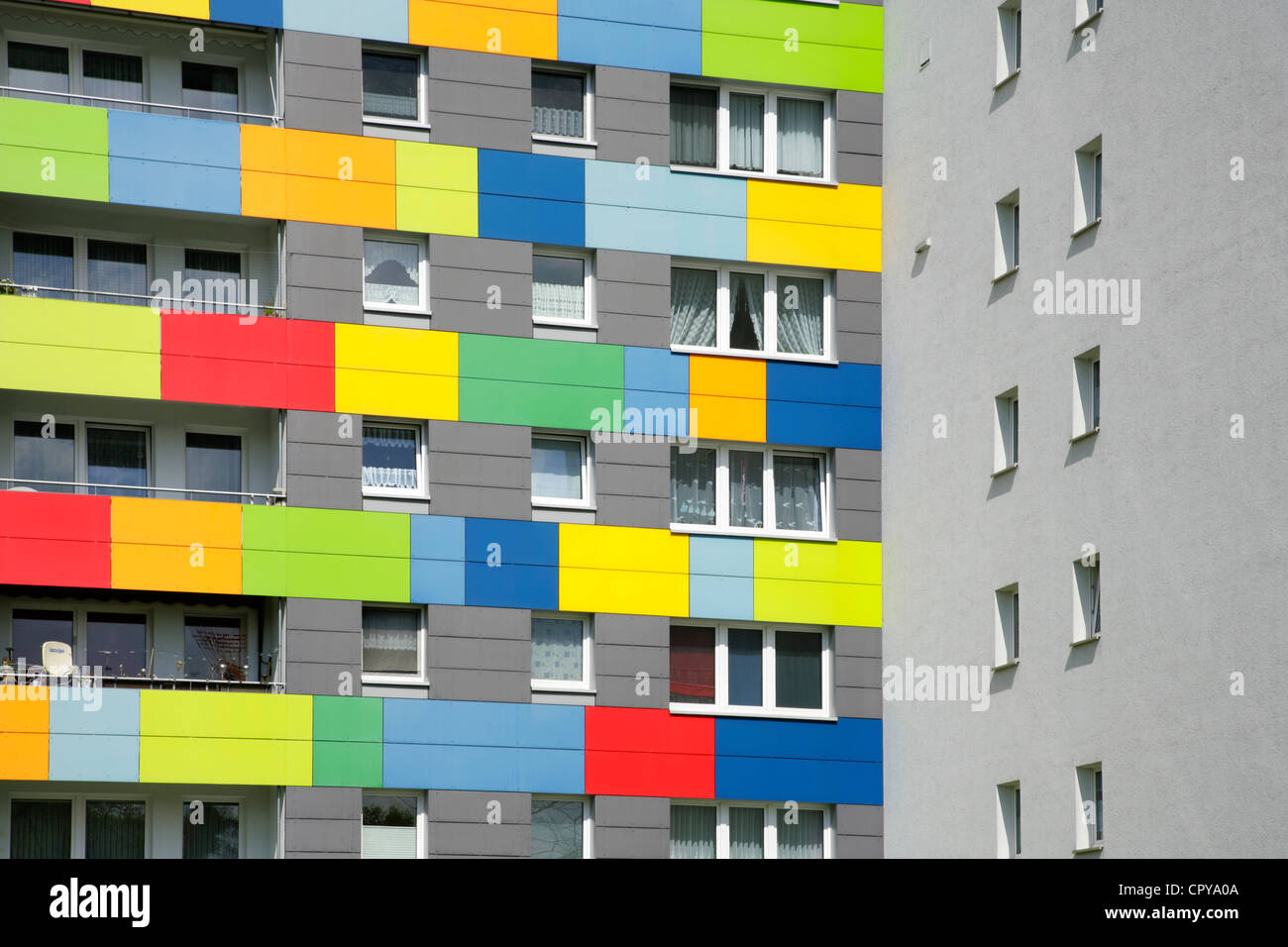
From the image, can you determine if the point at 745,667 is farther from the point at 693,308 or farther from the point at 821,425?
the point at 693,308

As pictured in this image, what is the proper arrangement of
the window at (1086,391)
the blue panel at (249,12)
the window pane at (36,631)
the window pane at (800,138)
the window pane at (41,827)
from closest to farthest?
1. the window at (1086,391)
2. the window pane at (41,827)
3. the window pane at (36,631)
4. the blue panel at (249,12)
5. the window pane at (800,138)

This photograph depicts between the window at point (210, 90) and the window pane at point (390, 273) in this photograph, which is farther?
the window at point (210, 90)

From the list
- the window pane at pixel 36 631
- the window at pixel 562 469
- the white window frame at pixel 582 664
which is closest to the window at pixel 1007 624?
the white window frame at pixel 582 664

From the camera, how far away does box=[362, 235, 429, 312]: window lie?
105 ft

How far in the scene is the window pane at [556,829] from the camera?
31.0 metres

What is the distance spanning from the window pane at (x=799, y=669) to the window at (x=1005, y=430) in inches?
189

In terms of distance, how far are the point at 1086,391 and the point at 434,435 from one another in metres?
9.81

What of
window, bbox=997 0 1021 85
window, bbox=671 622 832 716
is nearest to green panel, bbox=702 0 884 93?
window, bbox=997 0 1021 85

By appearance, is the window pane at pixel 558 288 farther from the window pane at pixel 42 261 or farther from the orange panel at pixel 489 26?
the window pane at pixel 42 261

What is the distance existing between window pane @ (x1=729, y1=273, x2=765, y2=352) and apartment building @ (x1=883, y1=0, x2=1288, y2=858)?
2076 mm

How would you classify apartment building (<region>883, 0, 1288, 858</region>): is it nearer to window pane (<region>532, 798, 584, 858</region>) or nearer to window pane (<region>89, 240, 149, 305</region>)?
window pane (<region>532, 798, 584, 858</region>)

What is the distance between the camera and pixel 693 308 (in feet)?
109
